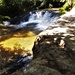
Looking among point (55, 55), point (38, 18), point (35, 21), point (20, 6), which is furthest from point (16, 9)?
point (55, 55)

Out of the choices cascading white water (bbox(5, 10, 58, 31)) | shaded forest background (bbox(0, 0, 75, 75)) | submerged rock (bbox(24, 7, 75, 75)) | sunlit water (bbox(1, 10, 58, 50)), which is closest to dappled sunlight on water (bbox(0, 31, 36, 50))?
shaded forest background (bbox(0, 0, 75, 75))

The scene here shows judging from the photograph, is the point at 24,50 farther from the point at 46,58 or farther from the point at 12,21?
the point at 12,21

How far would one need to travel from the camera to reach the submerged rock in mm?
3959

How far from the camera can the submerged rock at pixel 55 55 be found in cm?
396

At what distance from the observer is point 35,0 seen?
2628 centimetres

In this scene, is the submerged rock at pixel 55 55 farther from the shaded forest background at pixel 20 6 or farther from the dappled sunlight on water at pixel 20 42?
the shaded forest background at pixel 20 6

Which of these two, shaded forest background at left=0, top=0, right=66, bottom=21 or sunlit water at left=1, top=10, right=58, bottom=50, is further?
shaded forest background at left=0, top=0, right=66, bottom=21

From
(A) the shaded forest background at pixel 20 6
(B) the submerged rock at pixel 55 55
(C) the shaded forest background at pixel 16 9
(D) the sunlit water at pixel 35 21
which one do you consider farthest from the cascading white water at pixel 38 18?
(B) the submerged rock at pixel 55 55

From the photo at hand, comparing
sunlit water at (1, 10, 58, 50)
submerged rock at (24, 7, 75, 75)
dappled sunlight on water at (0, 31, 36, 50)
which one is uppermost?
submerged rock at (24, 7, 75, 75)

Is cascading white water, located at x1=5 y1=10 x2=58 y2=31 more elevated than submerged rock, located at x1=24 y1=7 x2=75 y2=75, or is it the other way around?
submerged rock, located at x1=24 y1=7 x2=75 y2=75

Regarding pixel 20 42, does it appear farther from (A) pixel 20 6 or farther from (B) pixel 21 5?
(B) pixel 21 5

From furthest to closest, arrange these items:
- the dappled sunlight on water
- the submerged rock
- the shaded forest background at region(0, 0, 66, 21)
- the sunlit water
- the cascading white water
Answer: the shaded forest background at region(0, 0, 66, 21) < the cascading white water < the sunlit water < the dappled sunlight on water < the submerged rock

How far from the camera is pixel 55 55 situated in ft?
15.4

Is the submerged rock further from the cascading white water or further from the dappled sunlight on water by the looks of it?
the cascading white water
